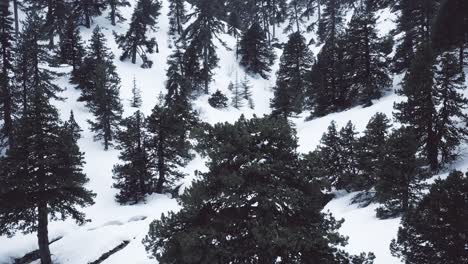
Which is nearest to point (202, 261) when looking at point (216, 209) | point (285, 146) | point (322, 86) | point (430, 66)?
point (216, 209)

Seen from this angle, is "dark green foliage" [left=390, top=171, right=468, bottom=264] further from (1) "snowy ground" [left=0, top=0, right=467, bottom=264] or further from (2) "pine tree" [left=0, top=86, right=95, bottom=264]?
(2) "pine tree" [left=0, top=86, right=95, bottom=264]

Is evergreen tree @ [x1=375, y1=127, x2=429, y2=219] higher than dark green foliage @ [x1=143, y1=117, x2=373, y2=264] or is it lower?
higher

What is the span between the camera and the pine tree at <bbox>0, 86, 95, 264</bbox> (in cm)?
2067

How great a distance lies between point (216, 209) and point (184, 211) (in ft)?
3.71

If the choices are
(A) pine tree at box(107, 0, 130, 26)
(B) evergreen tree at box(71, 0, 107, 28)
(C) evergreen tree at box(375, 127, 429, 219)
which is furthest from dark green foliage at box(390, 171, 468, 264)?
(A) pine tree at box(107, 0, 130, 26)

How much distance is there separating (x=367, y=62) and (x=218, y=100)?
2220 cm

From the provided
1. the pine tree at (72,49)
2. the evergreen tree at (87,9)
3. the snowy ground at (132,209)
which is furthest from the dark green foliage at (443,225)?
the evergreen tree at (87,9)

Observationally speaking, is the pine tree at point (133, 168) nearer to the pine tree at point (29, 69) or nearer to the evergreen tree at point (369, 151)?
the pine tree at point (29, 69)

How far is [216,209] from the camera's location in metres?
12.5

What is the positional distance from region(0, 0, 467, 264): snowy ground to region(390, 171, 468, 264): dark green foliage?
301 centimetres

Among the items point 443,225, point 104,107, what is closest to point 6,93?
point 104,107

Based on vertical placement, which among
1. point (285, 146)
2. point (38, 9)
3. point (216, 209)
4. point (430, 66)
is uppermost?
point (38, 9)

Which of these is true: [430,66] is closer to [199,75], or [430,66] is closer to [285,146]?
[285,146]

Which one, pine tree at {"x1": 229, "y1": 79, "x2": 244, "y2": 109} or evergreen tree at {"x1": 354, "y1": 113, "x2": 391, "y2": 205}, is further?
pine tree at {"x1": 229, "y1": 79, "x2": 244, "y2": 109}
